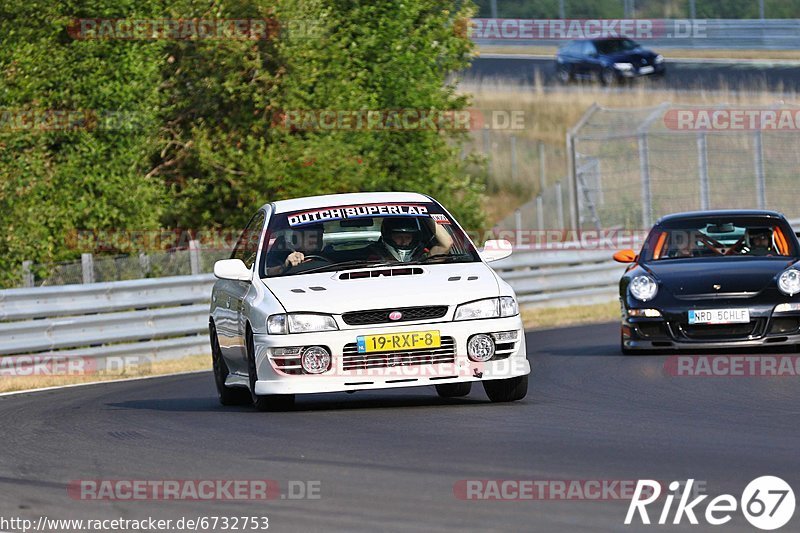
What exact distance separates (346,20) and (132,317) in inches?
505

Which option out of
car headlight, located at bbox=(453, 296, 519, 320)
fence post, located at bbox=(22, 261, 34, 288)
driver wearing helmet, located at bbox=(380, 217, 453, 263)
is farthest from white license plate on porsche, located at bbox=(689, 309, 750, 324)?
fence post, located at bbox=(22, 261, 34, 288)

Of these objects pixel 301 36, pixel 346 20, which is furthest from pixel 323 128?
pixel 346 20

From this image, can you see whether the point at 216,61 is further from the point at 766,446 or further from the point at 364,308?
the point at 766,446

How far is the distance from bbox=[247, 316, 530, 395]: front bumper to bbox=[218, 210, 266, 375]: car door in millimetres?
693

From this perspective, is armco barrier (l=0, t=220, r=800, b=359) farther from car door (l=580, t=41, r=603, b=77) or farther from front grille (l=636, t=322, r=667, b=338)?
car door (l=580, t=41, r=603, b=77)

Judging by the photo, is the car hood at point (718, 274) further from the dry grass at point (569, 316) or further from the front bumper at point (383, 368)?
the dry grass at point (569, 316)

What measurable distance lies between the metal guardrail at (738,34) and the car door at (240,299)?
4257cm

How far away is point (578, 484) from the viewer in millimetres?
6797

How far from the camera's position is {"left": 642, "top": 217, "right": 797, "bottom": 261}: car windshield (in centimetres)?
1491

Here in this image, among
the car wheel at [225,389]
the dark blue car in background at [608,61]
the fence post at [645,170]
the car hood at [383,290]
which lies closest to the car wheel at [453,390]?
the car hood at [383,290]

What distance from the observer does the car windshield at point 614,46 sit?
5256cm

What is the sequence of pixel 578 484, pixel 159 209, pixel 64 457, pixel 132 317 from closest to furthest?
pixel 578 484 < pixel 64 457 < pixel 132 317 < pixel 159 209

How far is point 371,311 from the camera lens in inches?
392

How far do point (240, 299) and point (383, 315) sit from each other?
1.43 metres
